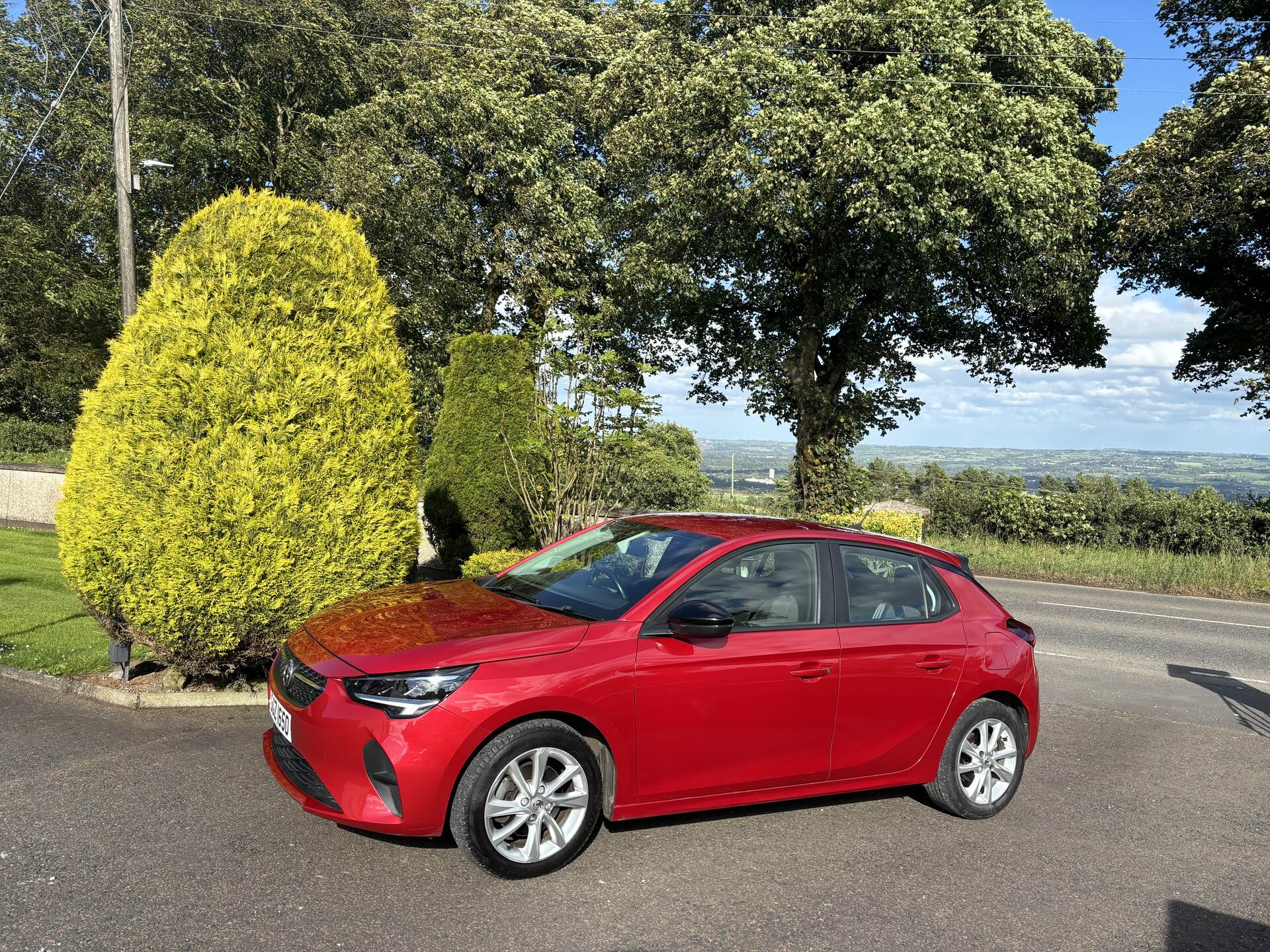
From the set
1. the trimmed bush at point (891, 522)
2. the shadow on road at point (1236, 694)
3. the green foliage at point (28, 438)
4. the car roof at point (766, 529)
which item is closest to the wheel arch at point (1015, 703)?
the car roof at point (766, 529)

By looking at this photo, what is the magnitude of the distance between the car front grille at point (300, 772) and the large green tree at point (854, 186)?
643 inches

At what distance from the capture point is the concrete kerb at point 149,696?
6148 millimetres

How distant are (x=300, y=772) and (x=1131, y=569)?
18.4m

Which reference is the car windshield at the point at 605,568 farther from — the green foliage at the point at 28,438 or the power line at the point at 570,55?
the green foliage at the point at 28,438

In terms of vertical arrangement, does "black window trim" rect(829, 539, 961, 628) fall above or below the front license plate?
above

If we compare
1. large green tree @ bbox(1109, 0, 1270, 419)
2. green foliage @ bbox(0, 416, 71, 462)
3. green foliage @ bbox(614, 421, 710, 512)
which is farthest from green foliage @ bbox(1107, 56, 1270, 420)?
green foliage @ bbox(0, 416, 71, 462)

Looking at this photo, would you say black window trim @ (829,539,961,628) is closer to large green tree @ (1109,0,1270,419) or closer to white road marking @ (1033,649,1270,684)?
white road marking @ (1033,649,1270,684)

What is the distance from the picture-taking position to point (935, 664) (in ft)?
15.9

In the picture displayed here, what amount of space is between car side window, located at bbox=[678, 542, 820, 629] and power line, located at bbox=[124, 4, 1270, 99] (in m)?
16.5

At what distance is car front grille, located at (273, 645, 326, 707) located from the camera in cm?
400

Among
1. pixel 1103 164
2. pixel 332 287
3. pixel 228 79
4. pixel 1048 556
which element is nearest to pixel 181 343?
pixel 332 287

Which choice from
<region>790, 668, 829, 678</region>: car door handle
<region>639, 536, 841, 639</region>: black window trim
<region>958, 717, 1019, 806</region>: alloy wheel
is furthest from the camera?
<region>958, 717, 1019, 806</region>: alloy wheel

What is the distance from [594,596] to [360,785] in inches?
56.4

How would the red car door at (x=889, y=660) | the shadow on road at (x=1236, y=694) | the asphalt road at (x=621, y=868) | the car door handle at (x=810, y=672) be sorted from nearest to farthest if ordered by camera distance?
1. the asphalt road at (x=621, y=868)
2. the car door handle at (x=810, y=672)
3. the red car door at (x=889, y=660)
4. the shadow on road at (x=1236, y=694)
